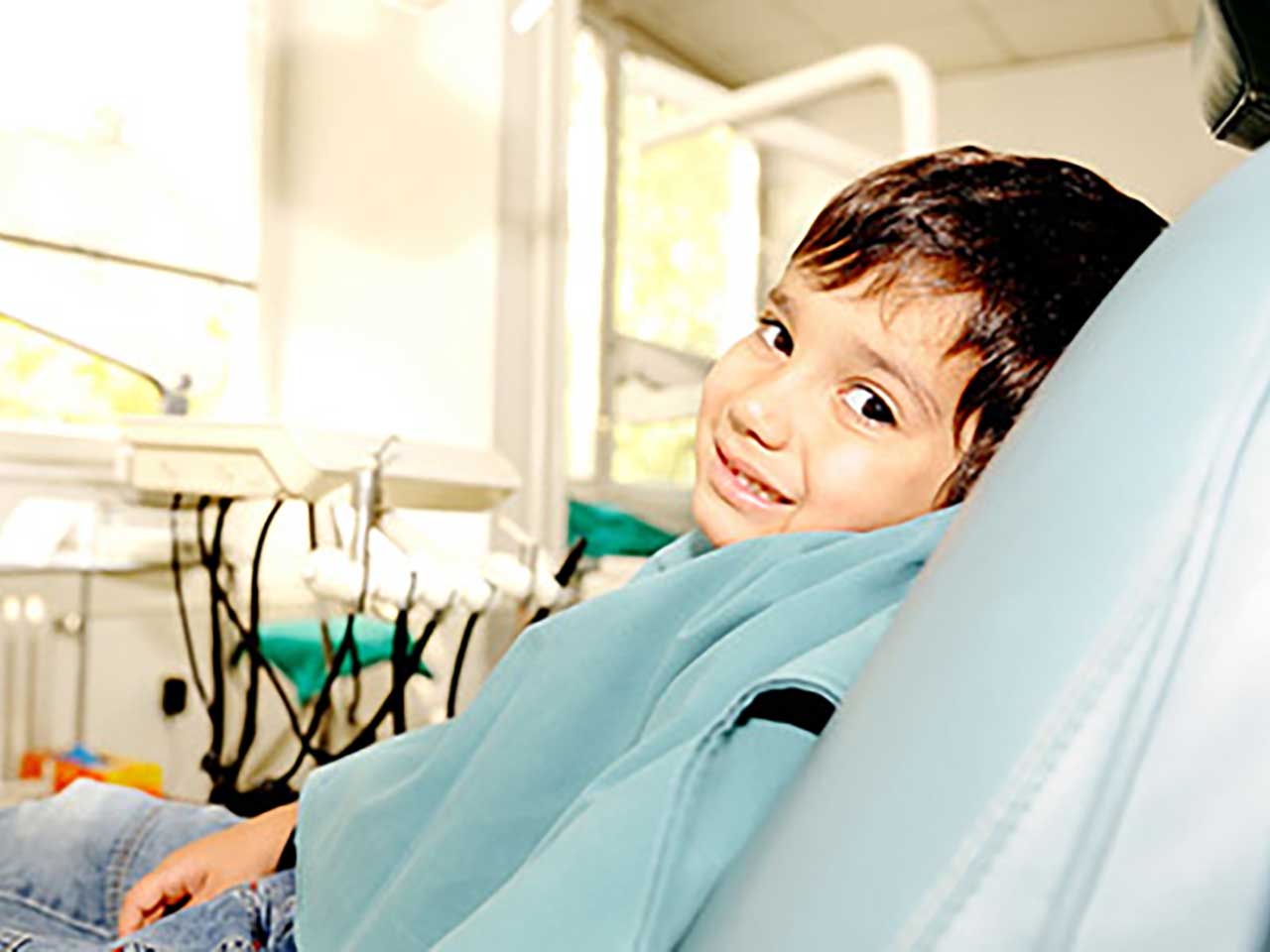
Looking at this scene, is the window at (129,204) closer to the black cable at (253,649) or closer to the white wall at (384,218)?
the white wall at (384,218)

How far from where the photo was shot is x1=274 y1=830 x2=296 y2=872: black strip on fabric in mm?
810

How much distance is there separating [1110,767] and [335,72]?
2123 mm

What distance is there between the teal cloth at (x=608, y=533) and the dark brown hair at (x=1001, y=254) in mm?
1631

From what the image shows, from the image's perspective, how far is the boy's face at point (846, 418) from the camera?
0.68m

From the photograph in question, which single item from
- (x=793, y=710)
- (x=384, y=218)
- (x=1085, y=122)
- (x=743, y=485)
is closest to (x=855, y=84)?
(x=384, y=218)

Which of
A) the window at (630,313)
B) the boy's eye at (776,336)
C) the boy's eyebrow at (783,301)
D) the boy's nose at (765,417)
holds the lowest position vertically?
the boy's nose at (765,417)

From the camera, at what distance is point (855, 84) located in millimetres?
1965

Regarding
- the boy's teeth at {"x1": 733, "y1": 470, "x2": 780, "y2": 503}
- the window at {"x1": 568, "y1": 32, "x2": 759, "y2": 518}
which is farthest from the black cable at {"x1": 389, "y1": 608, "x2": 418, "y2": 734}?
the window at {"x1": 568, "y1": 32, "x2": 759, "y2": 518}

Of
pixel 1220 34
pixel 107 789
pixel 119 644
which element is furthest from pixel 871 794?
pixel 119 644

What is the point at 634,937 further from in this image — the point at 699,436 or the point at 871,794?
the point at 699,436

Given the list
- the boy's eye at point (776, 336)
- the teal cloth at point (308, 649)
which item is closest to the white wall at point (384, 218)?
the teal cloth at point (308, 649)

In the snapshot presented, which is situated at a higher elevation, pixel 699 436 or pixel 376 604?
pixel 699 436

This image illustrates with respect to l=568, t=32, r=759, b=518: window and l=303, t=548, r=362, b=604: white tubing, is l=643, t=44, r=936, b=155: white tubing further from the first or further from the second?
l=303, t=548, r=362, b=604: white tubing

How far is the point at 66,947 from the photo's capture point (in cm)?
74
